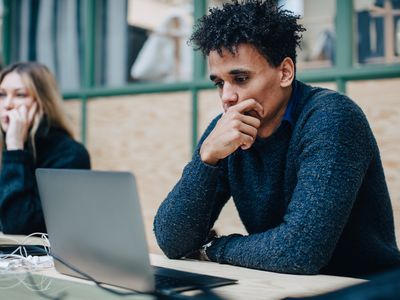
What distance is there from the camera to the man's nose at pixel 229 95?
2.01 meters

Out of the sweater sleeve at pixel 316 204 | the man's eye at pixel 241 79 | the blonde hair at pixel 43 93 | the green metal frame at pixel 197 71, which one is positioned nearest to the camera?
the sweater sleeve at pixel 316 204

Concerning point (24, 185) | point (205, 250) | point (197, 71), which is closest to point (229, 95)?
point (205, 250)

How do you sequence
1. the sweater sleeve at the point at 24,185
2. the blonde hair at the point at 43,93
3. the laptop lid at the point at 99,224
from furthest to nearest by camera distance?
the blonde hair at the point at 43,93 → the sweater sleeve at the point at 24,185 → the laptop lid at the point at 99,224

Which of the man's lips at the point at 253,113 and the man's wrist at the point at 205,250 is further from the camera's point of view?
the man's lips at the point at 253,113

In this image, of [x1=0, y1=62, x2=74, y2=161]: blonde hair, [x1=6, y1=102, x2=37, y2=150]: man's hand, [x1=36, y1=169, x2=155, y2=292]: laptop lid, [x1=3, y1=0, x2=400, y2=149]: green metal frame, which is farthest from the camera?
[x1=3, y1=0, x2=400, y2=149]: green metal frame

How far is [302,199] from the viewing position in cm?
170

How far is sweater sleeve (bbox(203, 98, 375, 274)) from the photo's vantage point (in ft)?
5.39

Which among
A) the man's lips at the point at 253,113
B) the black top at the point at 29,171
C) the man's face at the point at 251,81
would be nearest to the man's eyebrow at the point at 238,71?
the man's face at the point at 251,81

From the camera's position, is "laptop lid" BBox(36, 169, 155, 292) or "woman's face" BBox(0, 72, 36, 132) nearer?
"laptop lid" BBox(36, 169, 155, 292)

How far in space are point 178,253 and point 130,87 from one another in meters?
2.89

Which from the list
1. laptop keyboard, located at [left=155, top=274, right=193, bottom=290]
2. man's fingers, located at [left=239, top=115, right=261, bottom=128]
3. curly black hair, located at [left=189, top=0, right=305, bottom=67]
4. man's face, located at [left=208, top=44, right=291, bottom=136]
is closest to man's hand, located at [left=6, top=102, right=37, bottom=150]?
curly black hair, located at [left=189, top=0, right=305, bottom=67]

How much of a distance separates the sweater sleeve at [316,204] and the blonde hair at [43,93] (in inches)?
61.3

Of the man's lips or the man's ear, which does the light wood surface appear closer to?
the man's lips

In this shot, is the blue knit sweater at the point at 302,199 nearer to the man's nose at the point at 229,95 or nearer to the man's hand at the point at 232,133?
the man's hand at the point at 232,133
